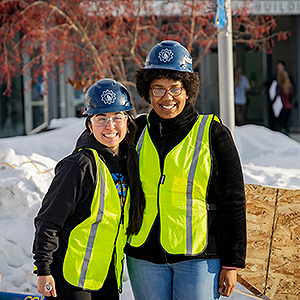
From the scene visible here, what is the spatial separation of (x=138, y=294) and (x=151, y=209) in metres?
0.47

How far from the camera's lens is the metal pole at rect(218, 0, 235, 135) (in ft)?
15.4

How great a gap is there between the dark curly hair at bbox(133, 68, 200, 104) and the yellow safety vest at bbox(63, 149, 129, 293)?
45 centimetres

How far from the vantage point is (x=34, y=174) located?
5145mm

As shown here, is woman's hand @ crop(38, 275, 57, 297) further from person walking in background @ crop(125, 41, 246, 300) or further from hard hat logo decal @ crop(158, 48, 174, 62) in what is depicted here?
hard hat logo decal @ crop(158, 48, 174, 62)

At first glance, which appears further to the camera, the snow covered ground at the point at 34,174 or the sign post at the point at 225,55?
the sign post at the point at 225,55

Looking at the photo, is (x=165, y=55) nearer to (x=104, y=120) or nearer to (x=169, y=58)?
(x=169, y=58)

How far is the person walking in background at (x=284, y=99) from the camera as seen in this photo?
10.8 metres

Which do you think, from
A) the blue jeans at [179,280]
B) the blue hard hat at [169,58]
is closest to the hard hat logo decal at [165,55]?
the blue hard hat at [169,58]

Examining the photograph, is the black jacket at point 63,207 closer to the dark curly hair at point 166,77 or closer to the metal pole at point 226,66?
the dark curly hair at point 166,77

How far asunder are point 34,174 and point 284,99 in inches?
291

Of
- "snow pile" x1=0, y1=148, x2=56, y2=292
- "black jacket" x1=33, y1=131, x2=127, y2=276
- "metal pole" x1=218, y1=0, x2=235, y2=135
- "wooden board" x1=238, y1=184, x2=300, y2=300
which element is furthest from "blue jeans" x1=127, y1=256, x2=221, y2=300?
"metal pole" x1=218, y1=0, x2=235, y2=135

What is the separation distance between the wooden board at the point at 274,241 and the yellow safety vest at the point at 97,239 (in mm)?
1458

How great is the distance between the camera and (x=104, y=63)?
7008mm

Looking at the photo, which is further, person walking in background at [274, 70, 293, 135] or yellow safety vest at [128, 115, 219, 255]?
person walking in background at [274, 70, 293, 135]
